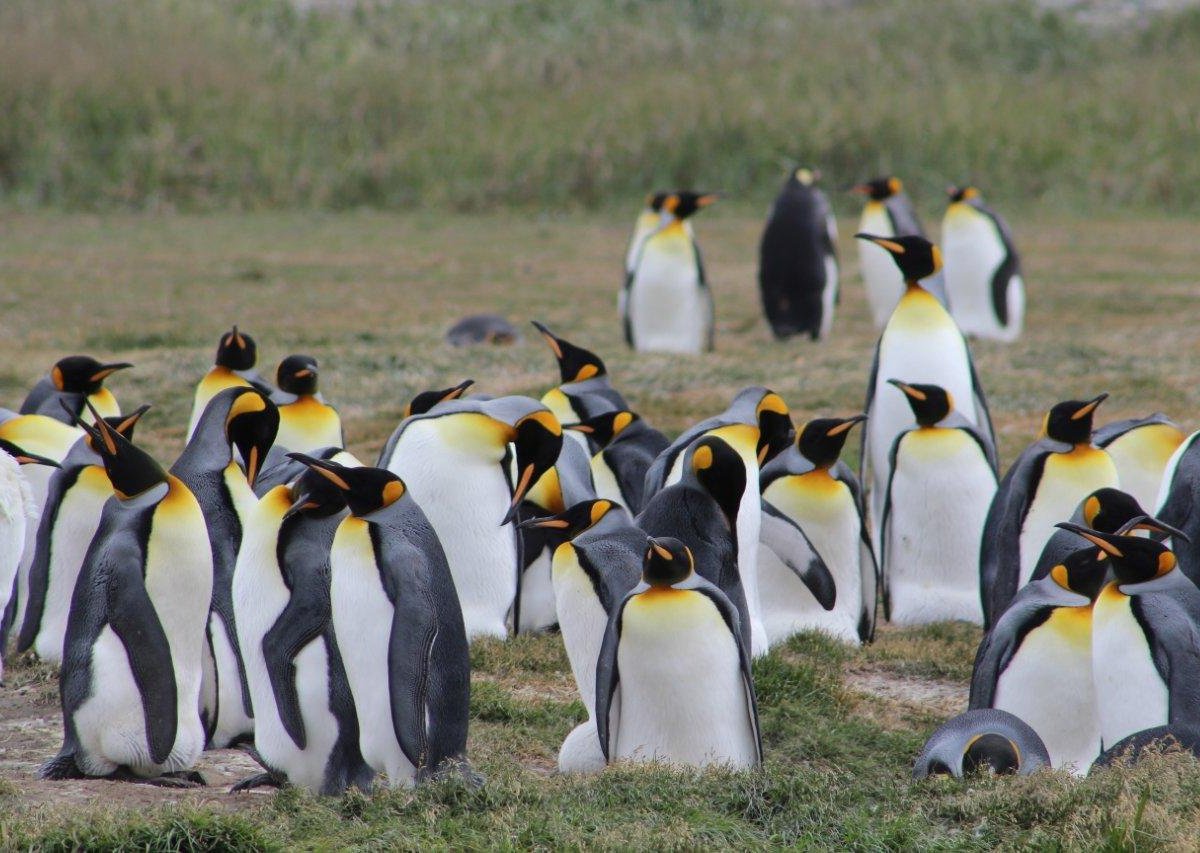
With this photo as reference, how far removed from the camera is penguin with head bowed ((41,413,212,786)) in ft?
12.7

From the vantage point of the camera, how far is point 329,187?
65.4ft

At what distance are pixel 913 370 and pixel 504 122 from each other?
589 inches

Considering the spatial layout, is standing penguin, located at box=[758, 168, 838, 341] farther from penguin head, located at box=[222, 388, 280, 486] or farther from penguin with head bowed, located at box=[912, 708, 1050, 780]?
penguin with head bowed, located at box=[912, 708, 1050, 780]

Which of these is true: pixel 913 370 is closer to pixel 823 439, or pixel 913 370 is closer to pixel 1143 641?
pixel 823 439

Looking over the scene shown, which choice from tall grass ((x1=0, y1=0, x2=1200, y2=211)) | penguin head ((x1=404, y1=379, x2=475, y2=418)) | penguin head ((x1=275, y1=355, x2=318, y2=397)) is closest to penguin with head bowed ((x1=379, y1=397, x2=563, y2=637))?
penguin head ((x1=404, y1=379, x2=475, y2=418))

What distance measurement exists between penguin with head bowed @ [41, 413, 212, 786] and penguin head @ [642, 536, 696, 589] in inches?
47.2

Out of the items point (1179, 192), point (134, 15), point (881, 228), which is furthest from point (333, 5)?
point (881, 228)

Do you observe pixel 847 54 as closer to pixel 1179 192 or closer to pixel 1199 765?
pixel 1179 192

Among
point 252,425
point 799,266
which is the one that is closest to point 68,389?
point 252,425

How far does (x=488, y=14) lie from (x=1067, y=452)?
24.7m

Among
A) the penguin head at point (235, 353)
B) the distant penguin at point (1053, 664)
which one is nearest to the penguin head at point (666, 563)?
the distant penguin at point (1053, 664)

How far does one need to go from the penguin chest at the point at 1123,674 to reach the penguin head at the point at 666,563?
1151 mm

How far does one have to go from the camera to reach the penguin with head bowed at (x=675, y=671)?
4070 millimetres

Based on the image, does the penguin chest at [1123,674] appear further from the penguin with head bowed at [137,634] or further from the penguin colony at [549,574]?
the penguin with head bowed at [137,634]
